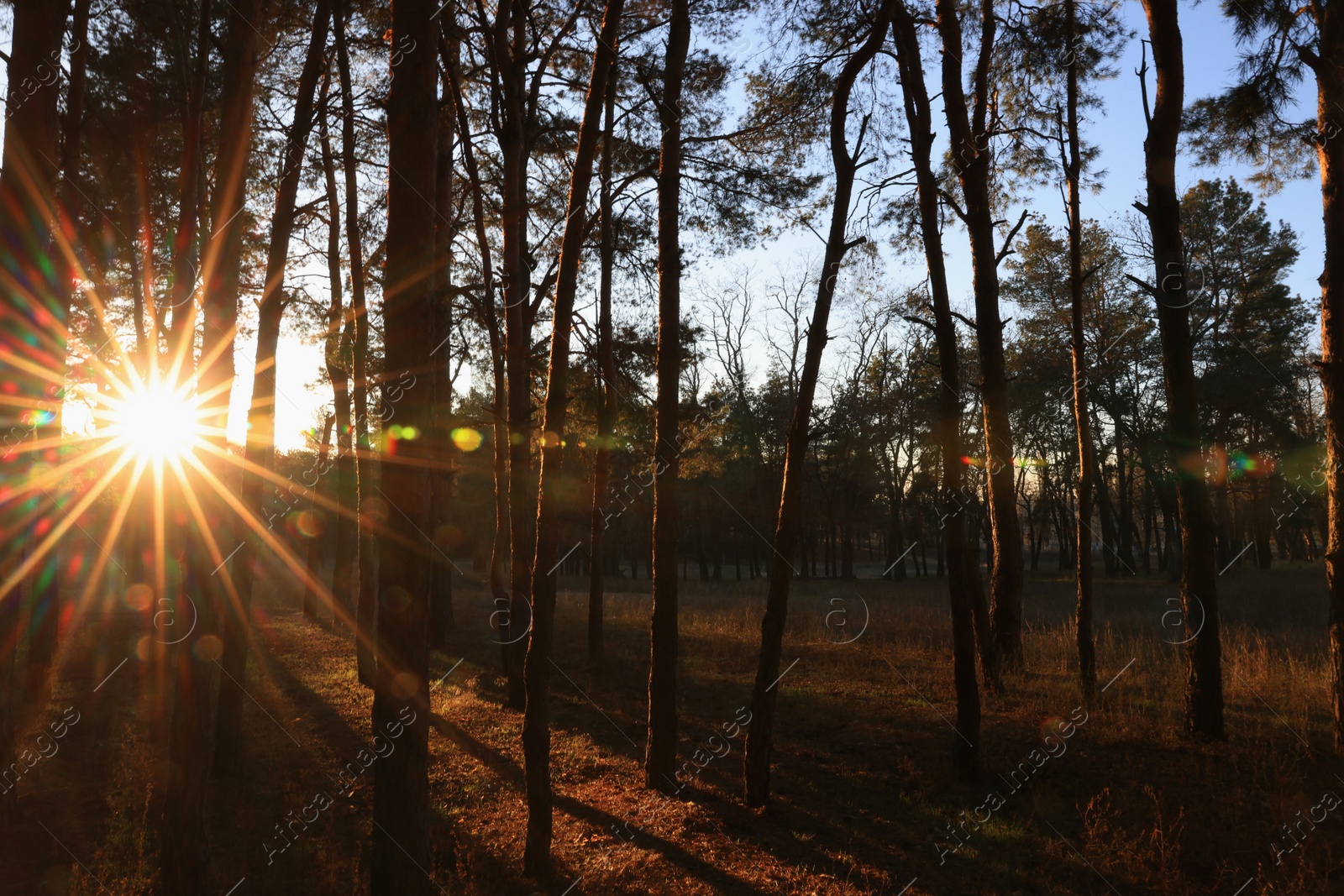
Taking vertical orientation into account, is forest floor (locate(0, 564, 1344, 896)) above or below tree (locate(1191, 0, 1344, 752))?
below

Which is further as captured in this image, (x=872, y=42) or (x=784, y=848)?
(x=872, y=42)

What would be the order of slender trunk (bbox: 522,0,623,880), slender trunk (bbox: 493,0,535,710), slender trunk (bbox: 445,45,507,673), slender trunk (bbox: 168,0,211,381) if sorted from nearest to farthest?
slender trunk (bbox: 522,0,623,880) → slender trunk (bbox: 168,0,211,381) → slender trunk (bbox: 493,0,535,710) → slender trunk (bbox: 445,45,507,673)

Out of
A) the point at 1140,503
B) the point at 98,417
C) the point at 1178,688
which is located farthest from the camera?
the point at 1140,503

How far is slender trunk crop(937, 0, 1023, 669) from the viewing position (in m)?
9.28

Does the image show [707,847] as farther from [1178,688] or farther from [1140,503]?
[1140,503]

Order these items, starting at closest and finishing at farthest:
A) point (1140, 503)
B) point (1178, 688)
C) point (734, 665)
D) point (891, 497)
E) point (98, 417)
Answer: point (1178, 688) → point (734, 665) → point (98, 417) → point (891, 497) → point (1140, 503)

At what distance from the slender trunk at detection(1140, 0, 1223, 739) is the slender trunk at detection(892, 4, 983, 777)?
187 cm

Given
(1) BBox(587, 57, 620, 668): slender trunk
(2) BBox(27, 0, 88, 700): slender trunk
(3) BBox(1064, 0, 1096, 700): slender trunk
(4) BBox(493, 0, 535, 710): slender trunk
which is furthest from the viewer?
(1) BBox(587, 57, 620, 668): slender trunk

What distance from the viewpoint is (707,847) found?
5.72 m

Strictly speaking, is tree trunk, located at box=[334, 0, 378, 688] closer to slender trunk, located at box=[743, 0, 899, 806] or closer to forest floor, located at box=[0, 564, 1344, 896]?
forest floor, located at box=[0, 564, 1344, 896]

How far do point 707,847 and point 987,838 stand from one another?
2101 mm

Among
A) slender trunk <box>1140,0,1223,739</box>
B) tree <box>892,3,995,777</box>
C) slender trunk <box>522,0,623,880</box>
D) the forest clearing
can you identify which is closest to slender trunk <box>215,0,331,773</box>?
the forest clearing

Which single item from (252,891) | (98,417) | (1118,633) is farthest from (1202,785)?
(98,417)

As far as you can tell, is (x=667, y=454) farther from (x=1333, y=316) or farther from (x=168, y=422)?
(x=1333, y=316)
